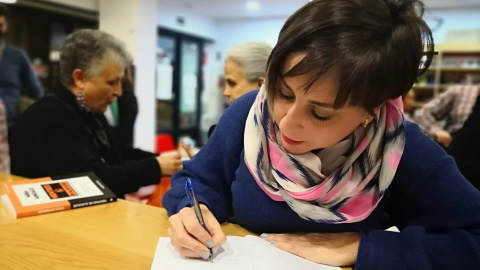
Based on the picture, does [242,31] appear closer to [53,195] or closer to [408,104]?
[408,104]

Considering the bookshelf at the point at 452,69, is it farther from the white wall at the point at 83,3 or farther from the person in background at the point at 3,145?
the person in background at the point at 3,145

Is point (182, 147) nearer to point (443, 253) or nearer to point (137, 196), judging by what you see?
point (137, 196)

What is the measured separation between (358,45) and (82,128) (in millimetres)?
1381

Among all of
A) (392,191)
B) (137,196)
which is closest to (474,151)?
(392,191)

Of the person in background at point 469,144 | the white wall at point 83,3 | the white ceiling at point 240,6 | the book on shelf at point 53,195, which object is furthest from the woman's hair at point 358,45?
the white ceiling at point 240,6

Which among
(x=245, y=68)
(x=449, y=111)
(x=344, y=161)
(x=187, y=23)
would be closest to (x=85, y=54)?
(x=245, y=68)

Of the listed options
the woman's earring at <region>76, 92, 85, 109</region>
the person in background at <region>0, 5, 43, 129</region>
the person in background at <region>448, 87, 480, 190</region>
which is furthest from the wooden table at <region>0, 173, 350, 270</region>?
the person in background at <region>0, 5, 43, 129</region>

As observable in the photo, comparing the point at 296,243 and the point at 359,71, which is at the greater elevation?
the point at 359,71

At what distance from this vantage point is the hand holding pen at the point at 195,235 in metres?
0.77

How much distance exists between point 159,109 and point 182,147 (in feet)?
19.2

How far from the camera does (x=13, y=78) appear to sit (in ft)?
10.6

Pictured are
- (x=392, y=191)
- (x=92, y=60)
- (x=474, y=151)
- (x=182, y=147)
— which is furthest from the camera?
(x=182, y=147)

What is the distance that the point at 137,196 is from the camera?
1.94m

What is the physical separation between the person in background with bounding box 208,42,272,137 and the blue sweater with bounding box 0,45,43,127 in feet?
7.38
